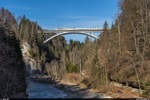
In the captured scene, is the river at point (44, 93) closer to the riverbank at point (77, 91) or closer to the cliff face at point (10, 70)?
the riverbank at point (77, 91)

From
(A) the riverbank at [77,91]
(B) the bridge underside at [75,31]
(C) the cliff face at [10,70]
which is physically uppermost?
(B) the bridge underside at [75,31]

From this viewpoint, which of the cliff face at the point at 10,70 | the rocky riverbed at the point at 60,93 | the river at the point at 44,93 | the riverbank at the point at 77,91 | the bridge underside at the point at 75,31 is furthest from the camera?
the bridge underside at the point at 75,31

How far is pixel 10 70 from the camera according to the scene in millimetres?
13898

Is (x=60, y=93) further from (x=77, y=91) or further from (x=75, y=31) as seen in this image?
(x=75, y=31)

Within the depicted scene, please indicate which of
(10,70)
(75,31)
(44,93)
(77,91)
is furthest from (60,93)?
(75,31)

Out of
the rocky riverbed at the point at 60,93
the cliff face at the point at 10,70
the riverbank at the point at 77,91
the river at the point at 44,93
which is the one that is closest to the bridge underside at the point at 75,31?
the riverbank at the point at 77,91

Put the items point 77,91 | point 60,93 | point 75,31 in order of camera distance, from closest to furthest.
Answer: point 60,93 → point 77,91 → point 75,31

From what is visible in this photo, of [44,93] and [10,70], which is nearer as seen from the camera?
[10,70]

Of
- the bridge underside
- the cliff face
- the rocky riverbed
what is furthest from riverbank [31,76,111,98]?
the bridge underside

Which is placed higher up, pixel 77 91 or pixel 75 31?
pixel 75 31

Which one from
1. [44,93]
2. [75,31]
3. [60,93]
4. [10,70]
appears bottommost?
[60,93]

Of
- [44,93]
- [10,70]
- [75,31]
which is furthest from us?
[75,31]

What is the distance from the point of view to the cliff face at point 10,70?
1205cm

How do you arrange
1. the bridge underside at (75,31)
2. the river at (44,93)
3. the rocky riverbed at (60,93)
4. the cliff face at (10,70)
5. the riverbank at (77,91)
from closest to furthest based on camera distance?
the cliff face at (10,70)
the riverbank at (77,91)
the rocky riverbed at (60,93)
the river at (44,93)
the bridge underside at (75,31)
